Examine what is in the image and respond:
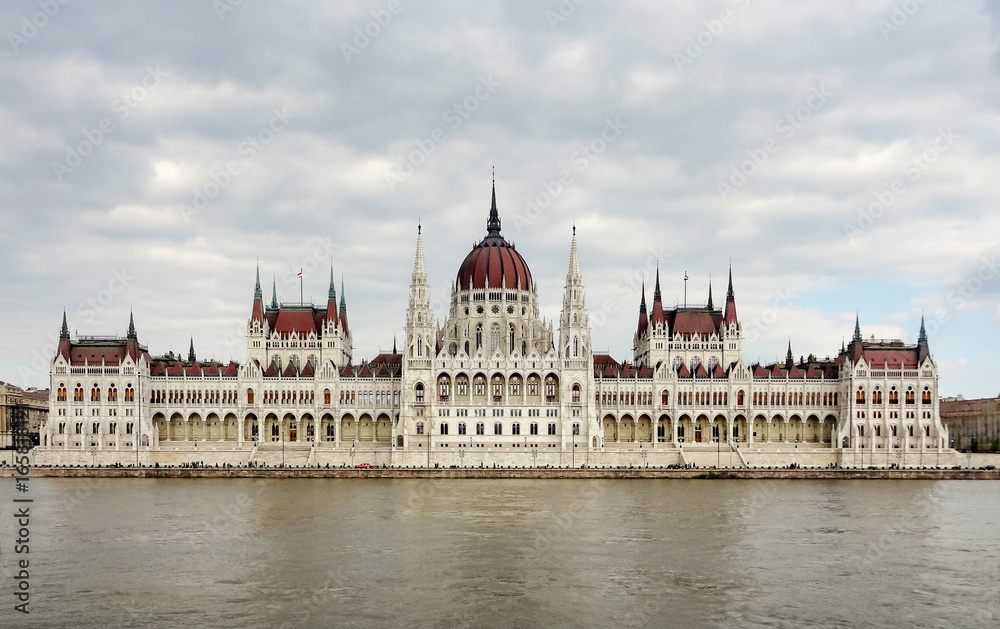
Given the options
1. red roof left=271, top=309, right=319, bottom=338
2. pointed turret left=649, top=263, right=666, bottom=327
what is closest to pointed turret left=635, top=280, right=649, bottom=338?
pointed turret left=649, top=263, right=666, bottom=327

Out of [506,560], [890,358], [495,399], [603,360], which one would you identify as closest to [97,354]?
[495,399]

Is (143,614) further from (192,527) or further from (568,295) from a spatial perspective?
(568,295)

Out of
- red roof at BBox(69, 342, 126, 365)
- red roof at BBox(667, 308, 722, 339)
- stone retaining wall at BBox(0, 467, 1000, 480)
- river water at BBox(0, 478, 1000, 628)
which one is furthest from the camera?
red roof at BBox(667, 308, 722, 339)

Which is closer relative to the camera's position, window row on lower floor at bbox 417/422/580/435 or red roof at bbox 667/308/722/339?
window row on lower floor at bbox 417/422/580/435

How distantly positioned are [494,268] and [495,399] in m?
21.1

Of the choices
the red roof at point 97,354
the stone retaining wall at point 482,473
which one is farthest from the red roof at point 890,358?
the red roof at point 97,354

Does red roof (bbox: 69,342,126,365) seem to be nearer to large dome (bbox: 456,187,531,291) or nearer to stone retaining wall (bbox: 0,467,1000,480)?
stone retaining wall (bbox: 0,467,1000,480)

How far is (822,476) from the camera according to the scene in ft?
321

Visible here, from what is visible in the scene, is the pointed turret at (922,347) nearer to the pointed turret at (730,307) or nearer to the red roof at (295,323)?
the pointed turret at (730,307)

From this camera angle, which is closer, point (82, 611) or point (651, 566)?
point (82, 611)

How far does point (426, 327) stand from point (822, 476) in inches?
1714

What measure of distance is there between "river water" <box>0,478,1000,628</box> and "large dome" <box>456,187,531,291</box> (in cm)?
4618

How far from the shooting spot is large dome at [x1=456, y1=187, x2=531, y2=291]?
4813 inches

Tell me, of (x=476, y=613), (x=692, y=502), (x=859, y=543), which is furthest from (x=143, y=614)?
(x=692, y=502)
